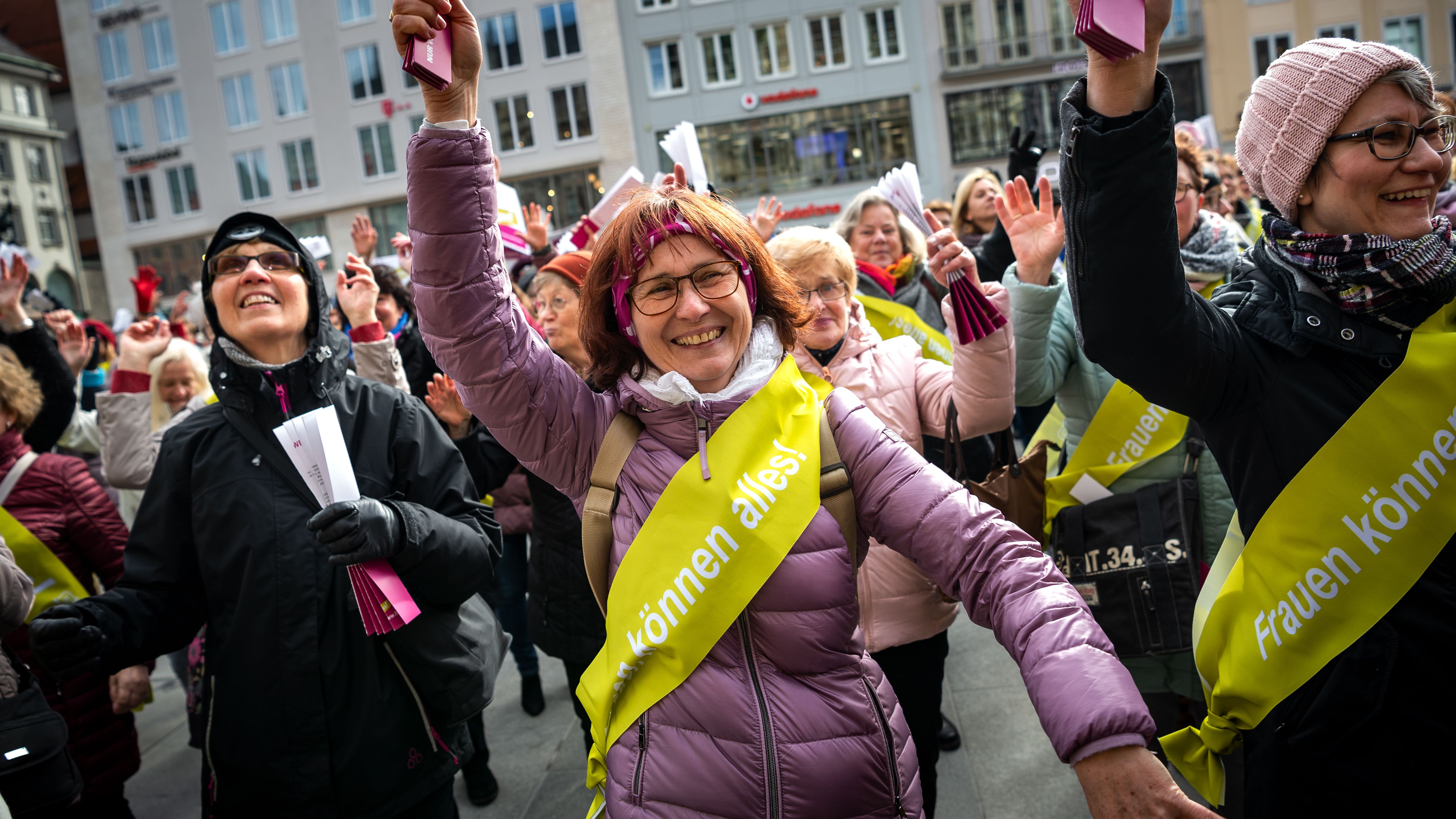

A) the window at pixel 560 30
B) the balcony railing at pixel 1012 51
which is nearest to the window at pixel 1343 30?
the balcony railing at pixel 1012 51

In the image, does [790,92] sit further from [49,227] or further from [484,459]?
Answer: [49,227]

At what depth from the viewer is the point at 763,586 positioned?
5.39 ft

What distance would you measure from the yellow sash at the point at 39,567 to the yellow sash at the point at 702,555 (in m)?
2.25

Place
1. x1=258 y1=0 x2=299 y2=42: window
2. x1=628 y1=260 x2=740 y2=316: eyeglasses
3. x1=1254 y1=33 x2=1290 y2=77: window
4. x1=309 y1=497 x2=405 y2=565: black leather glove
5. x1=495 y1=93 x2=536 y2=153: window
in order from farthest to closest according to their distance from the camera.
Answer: x1=258 y1=0 x2=299 y2=42: window, x1=495 y1=93 x2=536 y2=153: window, x1=1254 y1=33 x2=1290 y2=77: window, x1=309 y1=497 x2=405 y2=565: black leather glove, x1=628 y1=260 x2=740 y2=316: eyeglasses

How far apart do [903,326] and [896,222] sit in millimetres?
1189

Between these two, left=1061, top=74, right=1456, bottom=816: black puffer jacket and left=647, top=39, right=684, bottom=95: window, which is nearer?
left=1061, top=74, right=1456, bottom=816: black puffer jacket

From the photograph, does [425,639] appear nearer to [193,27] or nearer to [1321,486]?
[1321,486]

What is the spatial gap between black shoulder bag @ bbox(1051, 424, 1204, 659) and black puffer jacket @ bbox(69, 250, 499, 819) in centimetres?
181

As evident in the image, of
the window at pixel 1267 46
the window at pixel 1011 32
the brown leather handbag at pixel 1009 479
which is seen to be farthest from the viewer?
the window at pixel 1011 32

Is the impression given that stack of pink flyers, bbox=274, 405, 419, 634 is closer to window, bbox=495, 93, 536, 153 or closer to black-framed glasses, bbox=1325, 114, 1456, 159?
black-framed glasses, bbox=1325, 114, 1456, 159

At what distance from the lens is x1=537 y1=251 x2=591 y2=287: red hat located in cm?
374

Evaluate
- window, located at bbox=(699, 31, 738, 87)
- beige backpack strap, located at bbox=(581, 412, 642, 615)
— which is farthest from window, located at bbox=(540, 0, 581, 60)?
beige backpack strap, located at bbox=(581, 412, 642, 615)

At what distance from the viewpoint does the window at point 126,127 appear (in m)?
36.7

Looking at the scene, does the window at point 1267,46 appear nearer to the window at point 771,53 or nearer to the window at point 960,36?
the window at point 960,36
